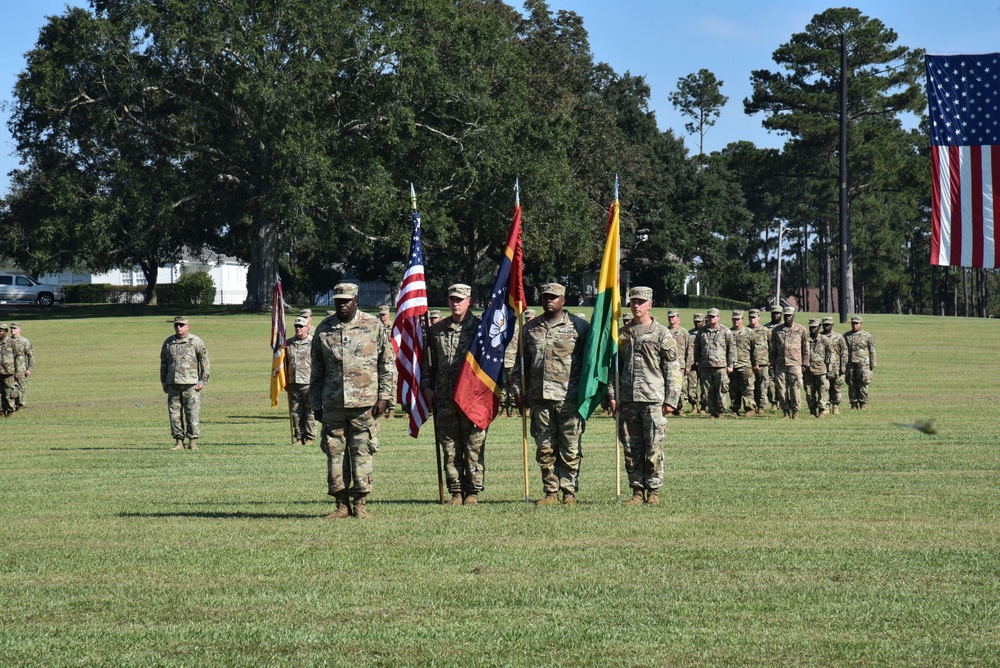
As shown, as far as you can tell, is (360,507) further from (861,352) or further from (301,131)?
(301,131)

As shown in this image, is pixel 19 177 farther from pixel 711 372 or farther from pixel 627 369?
pixel 627 369

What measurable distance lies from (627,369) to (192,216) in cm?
5691

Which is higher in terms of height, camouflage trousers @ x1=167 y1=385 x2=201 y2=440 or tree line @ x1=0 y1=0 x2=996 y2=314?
tree line @ x1=0 y1=0 x2=996 y2=314

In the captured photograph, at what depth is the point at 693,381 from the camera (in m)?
31.1

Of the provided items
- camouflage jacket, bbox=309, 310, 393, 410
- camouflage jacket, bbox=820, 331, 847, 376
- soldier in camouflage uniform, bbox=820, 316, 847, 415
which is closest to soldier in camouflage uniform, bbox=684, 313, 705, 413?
soldier in camouflage uniform, bbox=820, 316, 847, 415

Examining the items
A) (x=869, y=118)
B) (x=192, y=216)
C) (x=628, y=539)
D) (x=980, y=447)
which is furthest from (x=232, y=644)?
(x=869, y=118)

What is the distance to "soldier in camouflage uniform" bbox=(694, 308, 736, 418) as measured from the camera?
28.2m

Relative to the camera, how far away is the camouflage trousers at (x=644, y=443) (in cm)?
1297

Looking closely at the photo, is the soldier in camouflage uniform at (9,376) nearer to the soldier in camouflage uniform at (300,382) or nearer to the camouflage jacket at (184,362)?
Result: the camouflage jacket at (184,362)

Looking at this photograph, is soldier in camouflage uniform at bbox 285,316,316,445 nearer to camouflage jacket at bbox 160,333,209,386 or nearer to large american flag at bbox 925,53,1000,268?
camouflage jacket at bbox 160,333,209,386

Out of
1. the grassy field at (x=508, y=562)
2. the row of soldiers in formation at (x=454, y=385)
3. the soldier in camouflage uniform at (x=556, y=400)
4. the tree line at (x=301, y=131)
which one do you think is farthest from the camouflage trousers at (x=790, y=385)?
the tree line at (x=301, y=131)

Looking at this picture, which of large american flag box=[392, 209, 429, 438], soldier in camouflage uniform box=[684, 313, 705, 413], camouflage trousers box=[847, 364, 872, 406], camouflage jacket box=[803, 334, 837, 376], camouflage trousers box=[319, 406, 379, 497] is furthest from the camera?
camouflage trousers box=[847, 364, 872, 406]

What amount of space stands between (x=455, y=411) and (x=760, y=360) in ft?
56.6

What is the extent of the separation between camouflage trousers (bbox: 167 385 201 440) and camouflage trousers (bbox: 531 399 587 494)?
33.1 ft
